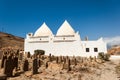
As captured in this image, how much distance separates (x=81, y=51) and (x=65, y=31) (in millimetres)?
6178

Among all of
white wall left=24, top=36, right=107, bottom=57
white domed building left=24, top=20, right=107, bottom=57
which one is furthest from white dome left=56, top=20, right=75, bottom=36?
white wall left=24, top=36, right=107, bottom=57

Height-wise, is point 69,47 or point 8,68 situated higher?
point 69,47

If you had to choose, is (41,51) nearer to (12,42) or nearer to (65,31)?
(65,31)

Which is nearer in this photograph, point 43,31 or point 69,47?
point 69,47

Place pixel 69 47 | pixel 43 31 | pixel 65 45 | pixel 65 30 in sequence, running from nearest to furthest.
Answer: pixel 69 47 → pixel 65 45 → pixel 65 30 → pixel 43 31

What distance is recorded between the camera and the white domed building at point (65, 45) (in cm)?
3225

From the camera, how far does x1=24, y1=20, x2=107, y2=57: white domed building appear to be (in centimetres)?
3225

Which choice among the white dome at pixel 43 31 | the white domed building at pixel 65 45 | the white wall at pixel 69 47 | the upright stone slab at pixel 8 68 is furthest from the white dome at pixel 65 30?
the upright stone slab at pixel 8 68

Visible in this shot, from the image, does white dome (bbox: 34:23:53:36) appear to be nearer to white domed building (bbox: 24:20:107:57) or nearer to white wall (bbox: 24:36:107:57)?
white domed building (bbox: 24:20:107:57)

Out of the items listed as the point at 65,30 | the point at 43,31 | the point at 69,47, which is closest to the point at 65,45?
the point at 69,47

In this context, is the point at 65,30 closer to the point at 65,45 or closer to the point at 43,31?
the point at 65,45

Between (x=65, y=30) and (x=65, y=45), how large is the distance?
412 cm

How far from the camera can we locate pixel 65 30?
116 feet

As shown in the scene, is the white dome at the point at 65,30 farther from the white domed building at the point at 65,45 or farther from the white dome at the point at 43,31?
the white dome at the point at 43,31
